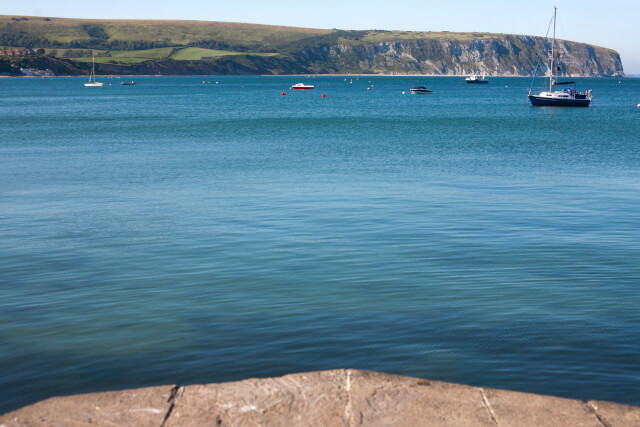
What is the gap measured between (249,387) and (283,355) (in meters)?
2.92

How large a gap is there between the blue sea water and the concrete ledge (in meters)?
2.09

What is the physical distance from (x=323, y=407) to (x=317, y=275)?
326 inches

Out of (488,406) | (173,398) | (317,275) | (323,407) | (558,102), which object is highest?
(558,102)

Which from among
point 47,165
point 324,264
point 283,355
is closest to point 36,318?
point 283,355

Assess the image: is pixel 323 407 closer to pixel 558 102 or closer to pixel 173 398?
pixel 173 398

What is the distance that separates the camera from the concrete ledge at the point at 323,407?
7402 mm

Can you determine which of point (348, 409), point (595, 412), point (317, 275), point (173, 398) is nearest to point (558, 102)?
point (317, 275)

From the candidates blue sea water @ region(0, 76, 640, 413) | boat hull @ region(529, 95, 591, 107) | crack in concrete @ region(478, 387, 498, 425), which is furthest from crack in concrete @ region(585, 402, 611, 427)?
boat hull @ region(529, 95, 591, 107)

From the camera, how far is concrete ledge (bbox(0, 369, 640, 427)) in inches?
291

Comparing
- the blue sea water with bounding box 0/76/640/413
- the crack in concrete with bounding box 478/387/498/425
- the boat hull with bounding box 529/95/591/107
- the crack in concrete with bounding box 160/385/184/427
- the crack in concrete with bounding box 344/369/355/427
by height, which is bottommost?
the blue sea water with bounding box 0/76/640/413

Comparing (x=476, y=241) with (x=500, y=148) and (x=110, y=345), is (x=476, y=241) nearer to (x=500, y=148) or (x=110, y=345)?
(x=110, y=345)

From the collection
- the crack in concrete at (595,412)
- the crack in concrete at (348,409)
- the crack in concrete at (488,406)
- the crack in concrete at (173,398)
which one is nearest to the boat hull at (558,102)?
the crack in concrete at (595,412)

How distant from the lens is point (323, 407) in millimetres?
7672

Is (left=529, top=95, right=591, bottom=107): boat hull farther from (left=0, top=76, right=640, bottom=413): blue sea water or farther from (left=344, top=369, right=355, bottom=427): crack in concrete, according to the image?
(left=344, top=369, right=355, bottom=427): crack in concrete
